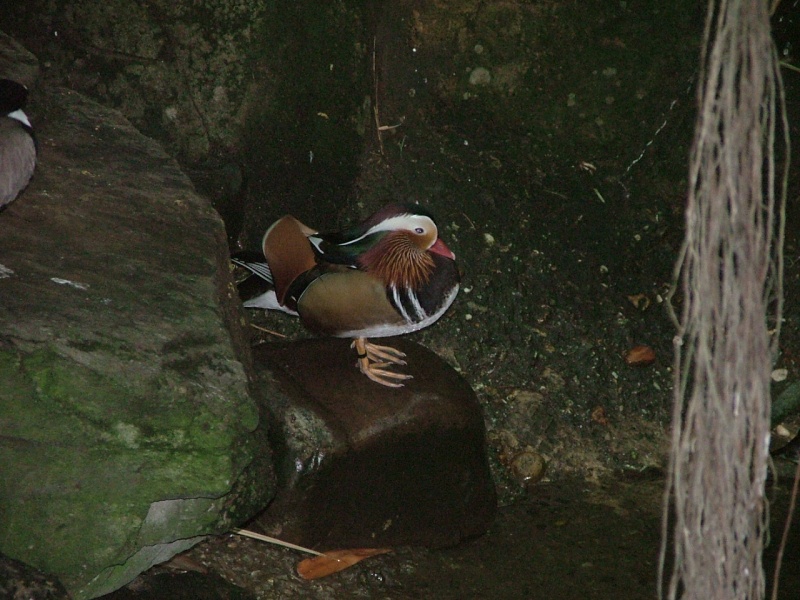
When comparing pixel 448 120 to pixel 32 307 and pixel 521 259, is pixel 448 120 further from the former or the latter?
pixel 32 307

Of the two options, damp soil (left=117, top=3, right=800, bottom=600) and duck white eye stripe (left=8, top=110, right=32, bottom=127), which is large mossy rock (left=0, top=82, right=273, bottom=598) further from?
damp soil (left=117, top=3, right=800, bottom=600)

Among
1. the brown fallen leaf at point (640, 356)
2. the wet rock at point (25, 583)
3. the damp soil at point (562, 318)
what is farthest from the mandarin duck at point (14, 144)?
the brown fallen leaf at point (640, 356)

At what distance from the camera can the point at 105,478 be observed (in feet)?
7.22

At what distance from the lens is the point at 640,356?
416 cm

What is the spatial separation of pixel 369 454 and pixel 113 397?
1.11m

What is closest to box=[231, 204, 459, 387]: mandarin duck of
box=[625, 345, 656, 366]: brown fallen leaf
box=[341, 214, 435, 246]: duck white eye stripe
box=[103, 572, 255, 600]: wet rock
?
box=[341, 214, 435, 246]: duck white eye stripe

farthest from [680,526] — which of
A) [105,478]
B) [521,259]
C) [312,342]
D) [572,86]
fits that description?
[572,86]

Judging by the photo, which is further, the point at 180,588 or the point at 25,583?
the point at 180,588

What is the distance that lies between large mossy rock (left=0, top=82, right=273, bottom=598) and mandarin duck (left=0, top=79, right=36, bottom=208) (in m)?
0.08

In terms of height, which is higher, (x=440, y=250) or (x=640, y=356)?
(x=440, y=250)

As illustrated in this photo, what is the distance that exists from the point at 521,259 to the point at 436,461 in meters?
1.39

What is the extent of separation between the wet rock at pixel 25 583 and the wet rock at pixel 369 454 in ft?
3.02

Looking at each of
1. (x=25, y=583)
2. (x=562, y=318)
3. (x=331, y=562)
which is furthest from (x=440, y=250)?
(x=25, y=583)

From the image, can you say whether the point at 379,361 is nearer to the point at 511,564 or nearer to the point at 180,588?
the point at 511,564
